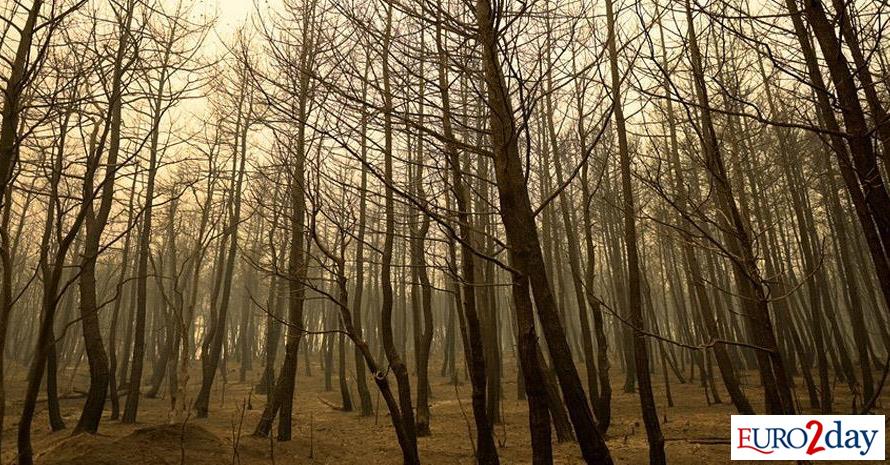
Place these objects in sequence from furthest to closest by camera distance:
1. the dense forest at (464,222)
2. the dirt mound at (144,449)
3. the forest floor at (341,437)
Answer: the forest floor at (341,437)
the dirt mound at (144,449)
the dense forest at (464,222)

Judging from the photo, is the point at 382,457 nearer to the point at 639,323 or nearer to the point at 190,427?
the point at 190,427

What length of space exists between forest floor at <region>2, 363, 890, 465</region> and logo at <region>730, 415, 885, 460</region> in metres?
0.37

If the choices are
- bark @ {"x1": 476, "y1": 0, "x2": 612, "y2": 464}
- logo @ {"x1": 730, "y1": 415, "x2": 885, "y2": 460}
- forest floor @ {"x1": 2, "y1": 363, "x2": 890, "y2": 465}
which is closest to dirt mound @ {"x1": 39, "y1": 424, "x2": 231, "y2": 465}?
forest floor @ {"x1": 2, "y1": 363, "x2": 890, "y2": 465}

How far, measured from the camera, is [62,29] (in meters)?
3.44

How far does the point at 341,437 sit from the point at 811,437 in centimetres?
721

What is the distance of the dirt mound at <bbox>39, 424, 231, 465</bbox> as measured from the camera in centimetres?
521

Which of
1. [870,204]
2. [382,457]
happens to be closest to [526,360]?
[870,204]

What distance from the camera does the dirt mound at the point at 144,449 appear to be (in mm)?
5207

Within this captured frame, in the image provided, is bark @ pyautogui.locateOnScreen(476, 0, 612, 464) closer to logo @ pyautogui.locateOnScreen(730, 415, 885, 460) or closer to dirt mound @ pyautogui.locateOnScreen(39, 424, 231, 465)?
logo @ pyautogui.locateOnScreen(730, 415, 885, 460)

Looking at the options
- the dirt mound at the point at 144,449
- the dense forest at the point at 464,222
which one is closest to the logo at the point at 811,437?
the dense forest at the point at 464,222

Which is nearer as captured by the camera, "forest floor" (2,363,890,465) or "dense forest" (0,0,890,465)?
"dense forest" (0,0,890,465)

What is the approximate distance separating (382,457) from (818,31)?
7056 mm

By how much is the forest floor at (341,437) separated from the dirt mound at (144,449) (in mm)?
11

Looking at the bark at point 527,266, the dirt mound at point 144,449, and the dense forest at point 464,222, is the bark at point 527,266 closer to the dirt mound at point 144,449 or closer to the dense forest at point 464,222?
the dense forest at point 464,222
